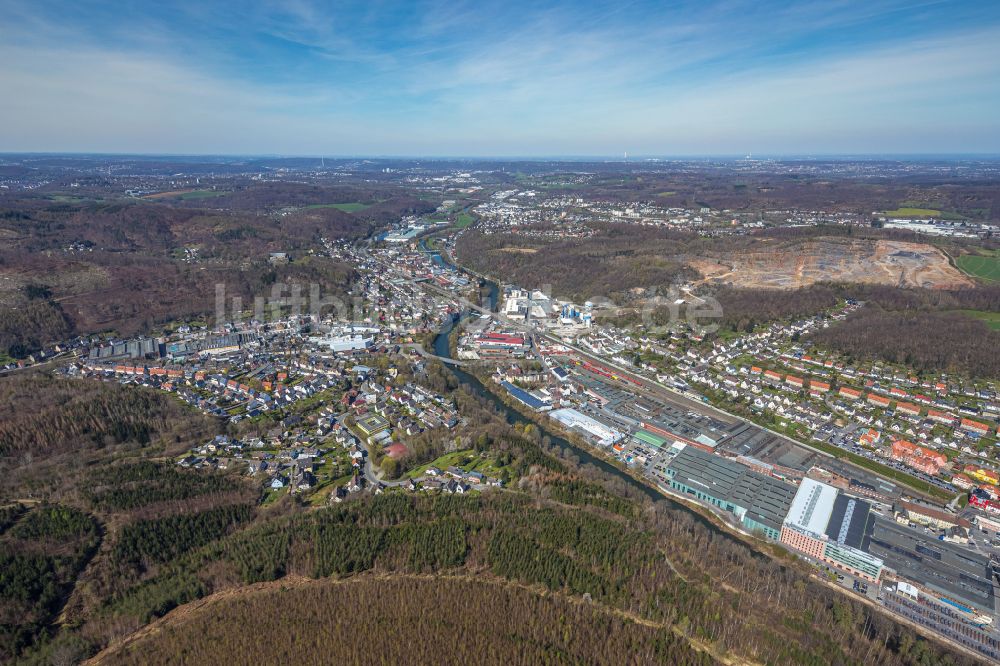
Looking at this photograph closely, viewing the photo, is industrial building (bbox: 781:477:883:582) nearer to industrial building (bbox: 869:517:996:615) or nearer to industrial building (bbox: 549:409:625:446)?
industrial building (bbox: 869:517:996:615)

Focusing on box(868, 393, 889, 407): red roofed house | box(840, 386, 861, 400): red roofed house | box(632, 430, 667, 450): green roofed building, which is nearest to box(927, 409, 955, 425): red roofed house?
box(868, 393, 889, 407): red roofed house

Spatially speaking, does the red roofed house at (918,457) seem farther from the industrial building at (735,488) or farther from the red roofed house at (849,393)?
the industrial building at (735,488)

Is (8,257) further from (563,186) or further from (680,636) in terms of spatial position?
(563,186)

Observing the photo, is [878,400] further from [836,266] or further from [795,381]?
[836,266]

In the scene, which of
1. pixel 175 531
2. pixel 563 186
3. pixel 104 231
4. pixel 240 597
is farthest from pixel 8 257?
pixel 563 186

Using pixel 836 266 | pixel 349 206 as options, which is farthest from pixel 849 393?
pixel 349 206

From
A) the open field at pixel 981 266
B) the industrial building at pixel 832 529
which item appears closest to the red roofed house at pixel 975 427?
the industrial building at pixel 832 529

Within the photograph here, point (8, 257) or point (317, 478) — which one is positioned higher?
point (8, 257)
